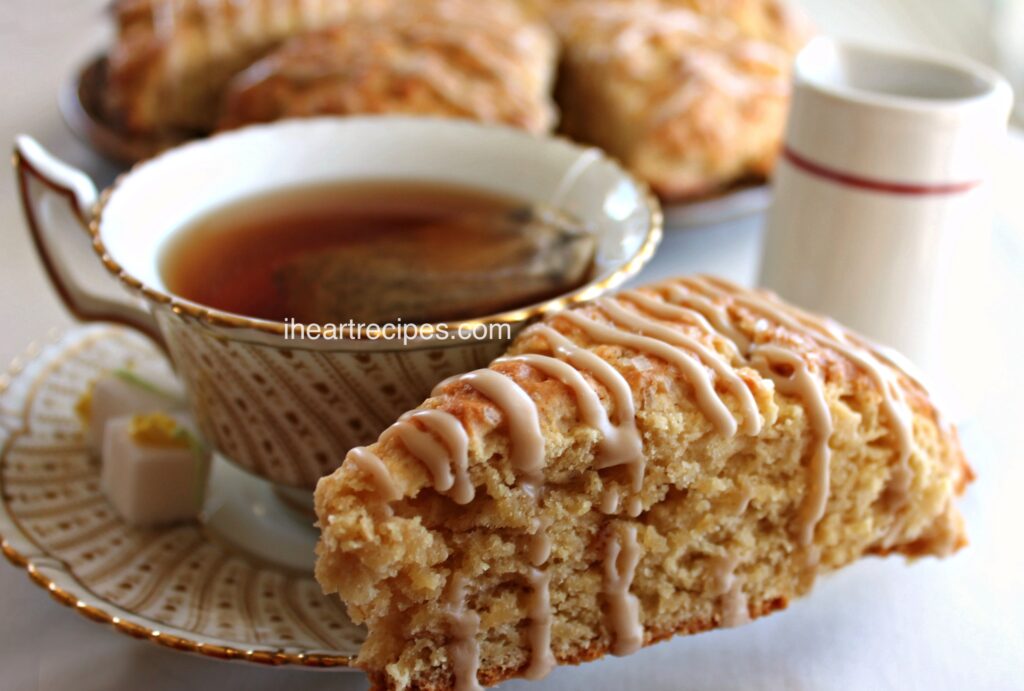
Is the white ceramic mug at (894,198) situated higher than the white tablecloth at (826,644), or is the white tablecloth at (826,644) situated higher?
the white ceramic mug at (894,198)

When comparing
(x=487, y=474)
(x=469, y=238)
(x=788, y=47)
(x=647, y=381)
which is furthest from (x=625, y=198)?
(x=788, y=47)

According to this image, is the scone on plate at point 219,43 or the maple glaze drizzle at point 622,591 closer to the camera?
the maple glaze drizzle at point 622,591

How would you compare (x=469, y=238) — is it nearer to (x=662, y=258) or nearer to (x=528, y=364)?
(x=528, y=364)

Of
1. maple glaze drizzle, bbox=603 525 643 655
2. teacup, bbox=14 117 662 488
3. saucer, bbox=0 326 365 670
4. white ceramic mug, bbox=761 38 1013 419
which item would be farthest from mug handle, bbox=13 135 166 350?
white ceramic mug, bbox=761 38 1013 419

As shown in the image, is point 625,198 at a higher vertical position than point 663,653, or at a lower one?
higher

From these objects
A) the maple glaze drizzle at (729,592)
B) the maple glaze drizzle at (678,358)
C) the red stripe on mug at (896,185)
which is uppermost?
the red stripe on mug at (896,185)

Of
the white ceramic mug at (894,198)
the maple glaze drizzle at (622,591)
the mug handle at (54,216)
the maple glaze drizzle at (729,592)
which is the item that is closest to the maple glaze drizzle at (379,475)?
the maple glaze drizzle at (622,591)

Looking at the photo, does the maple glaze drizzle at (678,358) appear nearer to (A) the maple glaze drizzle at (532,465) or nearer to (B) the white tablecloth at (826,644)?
(A) the maple glaze drizzle at (532,465)
